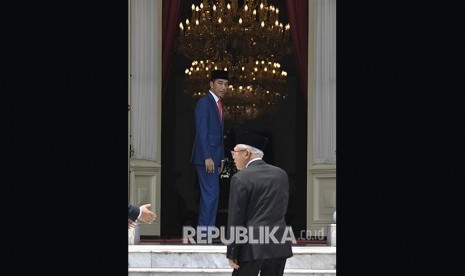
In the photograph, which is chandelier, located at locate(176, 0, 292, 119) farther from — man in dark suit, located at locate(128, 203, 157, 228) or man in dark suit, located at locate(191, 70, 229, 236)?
man in dark suit, located at locate(128, 203, 157, 228)

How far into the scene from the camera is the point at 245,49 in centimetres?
1081

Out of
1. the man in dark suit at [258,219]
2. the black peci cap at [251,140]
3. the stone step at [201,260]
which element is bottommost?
the stone step at [201,260]

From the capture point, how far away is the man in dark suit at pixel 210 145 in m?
9.09

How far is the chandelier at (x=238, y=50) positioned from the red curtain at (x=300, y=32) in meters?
0.46

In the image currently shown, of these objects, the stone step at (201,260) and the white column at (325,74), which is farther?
the white column at (325,74)

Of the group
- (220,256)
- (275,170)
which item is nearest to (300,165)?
(220,256)

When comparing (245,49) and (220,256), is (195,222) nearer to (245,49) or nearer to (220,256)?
(245,49)

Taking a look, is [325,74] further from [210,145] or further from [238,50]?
[238,50]

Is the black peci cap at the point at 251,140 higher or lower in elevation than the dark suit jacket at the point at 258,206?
higher

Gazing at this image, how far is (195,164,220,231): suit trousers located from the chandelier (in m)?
1.97

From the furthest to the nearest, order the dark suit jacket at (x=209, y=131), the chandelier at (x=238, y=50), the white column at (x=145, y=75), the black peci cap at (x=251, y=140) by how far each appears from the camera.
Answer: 1. the chandelier at (x=238, y=50)
2. the white column at (x=145, y=75)
3. the dark suit jacket at (x=209, y=131)
4. the black peci cap at (x=251, y=140)

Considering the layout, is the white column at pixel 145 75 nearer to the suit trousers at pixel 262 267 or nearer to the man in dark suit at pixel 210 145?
the man in dark suit at pixel 210 145

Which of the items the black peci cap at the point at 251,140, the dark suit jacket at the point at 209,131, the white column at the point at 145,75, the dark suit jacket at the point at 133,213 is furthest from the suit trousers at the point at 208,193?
the dark suit jacket at the point at 133,213

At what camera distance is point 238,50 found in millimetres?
11086
